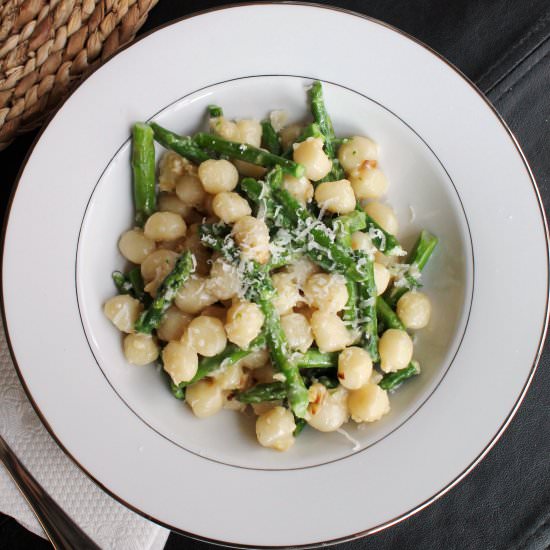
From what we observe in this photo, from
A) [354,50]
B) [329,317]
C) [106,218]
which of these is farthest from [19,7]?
[329,317]

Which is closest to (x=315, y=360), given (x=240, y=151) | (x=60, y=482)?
(x=240, y=151)

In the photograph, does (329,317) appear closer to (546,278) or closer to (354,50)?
(546,278)

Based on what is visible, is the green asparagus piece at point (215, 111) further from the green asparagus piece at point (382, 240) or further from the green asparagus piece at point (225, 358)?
the green asparagus piece at point (225, 358)

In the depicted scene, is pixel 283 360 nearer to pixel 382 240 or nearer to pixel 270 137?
pixel 382 240

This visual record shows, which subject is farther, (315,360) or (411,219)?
(411,219)

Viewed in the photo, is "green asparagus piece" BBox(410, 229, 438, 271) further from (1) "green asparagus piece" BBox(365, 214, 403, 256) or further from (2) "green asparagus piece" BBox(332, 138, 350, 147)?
(2) "green asparagus piece" BBox(332, 138, 350, 147)

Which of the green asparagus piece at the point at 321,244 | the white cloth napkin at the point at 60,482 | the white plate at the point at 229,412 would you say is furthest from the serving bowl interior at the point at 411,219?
the white cloth napkin at the point at 60,482
